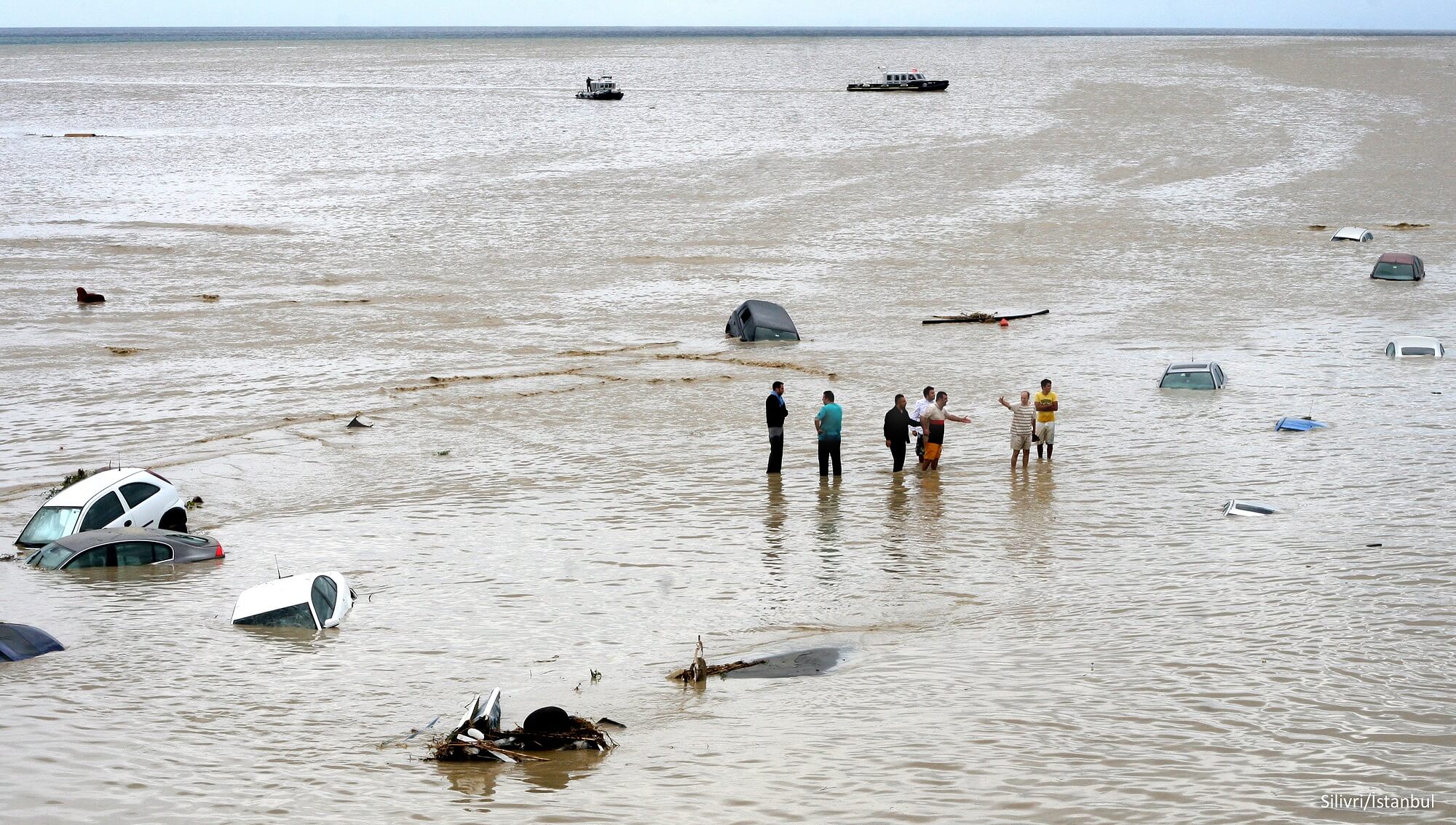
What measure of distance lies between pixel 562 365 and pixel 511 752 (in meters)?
21.0

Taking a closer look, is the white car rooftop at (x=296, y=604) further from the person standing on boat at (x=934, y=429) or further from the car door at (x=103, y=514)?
the person standing on boat at (x=934, y=429)

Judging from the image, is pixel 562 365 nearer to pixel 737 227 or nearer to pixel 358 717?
pixel 358 717

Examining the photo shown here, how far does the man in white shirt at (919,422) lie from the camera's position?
25072 millimetres

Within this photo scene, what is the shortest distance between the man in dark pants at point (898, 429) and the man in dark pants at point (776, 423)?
1.74m

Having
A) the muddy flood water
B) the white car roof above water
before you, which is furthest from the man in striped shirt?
the white car roof above water

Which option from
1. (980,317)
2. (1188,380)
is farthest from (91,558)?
(980,317)

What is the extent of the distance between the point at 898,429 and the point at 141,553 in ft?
38.8

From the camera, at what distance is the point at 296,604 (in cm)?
1773

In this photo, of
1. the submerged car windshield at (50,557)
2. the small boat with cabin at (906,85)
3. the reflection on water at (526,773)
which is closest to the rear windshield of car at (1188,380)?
the reflection on water at (526,773)

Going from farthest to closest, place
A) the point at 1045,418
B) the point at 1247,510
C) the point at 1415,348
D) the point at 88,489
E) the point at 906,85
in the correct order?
the point at 906,85
the point at 1415,348
the point at 1045,418
the point at 1247,510
the point at 88,489

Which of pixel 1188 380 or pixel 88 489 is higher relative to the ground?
pixel 1188 380

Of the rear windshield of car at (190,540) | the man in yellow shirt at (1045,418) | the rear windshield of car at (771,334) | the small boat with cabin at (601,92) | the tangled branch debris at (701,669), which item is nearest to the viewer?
the tangled branch debris at (701,669)

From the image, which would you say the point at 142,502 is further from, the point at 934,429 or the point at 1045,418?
the point at 1045,418

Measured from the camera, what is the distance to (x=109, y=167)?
80125 mm
